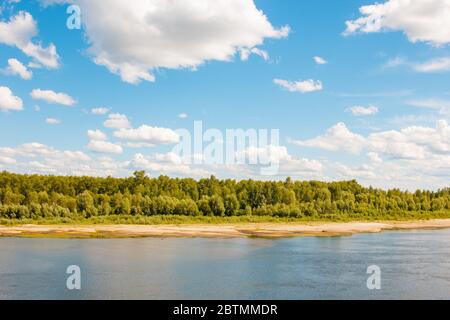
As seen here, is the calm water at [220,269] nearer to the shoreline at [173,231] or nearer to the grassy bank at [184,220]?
the shoreline at [173,231]

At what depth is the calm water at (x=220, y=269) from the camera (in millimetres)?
36062

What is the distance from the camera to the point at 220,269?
1821 inches

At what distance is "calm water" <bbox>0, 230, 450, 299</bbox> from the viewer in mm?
36062

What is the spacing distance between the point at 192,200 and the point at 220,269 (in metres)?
80.1

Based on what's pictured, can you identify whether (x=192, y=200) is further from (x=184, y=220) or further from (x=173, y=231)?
(x=173, y=231)

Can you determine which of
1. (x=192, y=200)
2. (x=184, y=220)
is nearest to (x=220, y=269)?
(x=184, y=220)

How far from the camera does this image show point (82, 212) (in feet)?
359

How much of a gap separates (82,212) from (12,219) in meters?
15.3

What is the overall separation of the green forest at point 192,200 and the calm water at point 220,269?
1605 inches

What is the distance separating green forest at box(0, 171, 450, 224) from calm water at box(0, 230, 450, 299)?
1605 inches

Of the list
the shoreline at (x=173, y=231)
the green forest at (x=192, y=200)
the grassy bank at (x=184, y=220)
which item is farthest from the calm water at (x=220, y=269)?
the green forest at (x=192, y=200)
